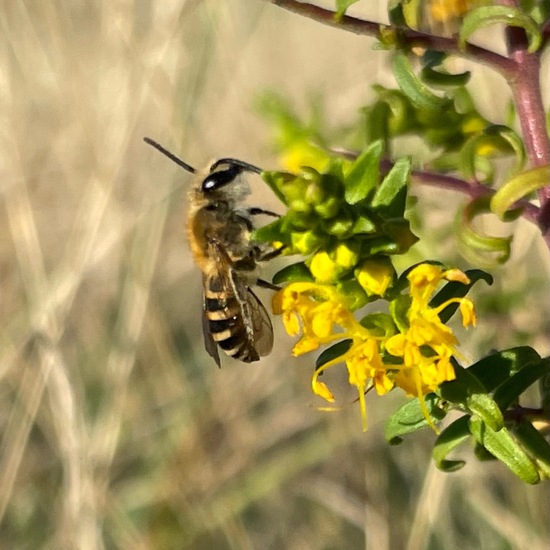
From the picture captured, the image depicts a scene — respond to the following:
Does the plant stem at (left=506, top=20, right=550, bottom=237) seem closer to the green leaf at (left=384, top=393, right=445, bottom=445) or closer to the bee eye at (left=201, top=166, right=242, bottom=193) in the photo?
the green leaf at (left=384, top=393, right=445, bottom=445)

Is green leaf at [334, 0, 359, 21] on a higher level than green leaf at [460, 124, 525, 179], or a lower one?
higher

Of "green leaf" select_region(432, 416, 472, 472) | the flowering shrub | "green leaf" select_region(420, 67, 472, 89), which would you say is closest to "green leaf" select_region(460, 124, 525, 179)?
the flowering shrub

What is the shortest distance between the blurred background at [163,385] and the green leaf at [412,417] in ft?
4.20

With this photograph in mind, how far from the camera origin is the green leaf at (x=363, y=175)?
4.19ft

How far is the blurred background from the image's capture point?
3.35 m

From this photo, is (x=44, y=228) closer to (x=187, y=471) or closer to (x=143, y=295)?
(x=143, y=295)

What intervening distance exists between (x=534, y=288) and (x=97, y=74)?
285cm

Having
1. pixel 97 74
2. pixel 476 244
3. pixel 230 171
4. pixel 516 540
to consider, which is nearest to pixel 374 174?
pixel 476 244

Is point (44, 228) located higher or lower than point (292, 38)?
lower

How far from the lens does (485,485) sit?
3508mm

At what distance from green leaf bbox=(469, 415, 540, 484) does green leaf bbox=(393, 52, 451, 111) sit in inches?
21.1

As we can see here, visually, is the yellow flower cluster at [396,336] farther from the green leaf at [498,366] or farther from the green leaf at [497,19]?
the green leaf at [497,19]

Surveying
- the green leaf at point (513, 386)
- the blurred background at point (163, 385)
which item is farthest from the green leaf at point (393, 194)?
the blurred background at point (163, 385)

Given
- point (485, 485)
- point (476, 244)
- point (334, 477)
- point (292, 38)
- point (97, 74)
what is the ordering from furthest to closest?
1. point (292, 38)
2. point (97, 74)
3. point (334, 477)
4. point (485, 485)
5. point (476, 244)
